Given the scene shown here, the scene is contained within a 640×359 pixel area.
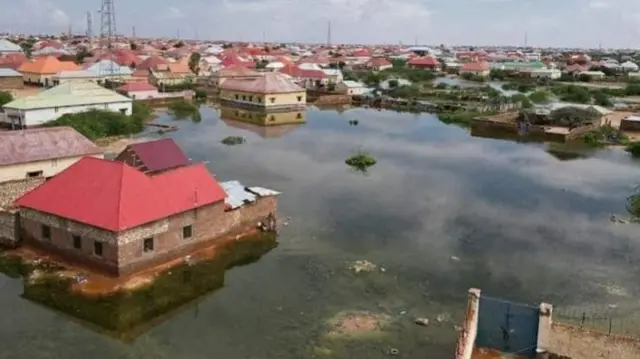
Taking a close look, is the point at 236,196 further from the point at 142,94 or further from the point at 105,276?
the point at 142,94

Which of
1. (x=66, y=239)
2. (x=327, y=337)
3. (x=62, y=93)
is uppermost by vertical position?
(x=62, y=93)

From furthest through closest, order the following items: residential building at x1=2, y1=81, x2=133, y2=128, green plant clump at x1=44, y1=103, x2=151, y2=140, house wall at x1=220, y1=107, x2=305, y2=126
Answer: house wall at x1=220, y1=107, x2=305, y2=126 → residential building at x1=2, y1=81, x2=133, y2=128 → green plant clump at x1=44, y1=103, x2=151, y2=140

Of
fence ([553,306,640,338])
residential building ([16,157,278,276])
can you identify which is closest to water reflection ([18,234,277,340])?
residential building ([16,157,278,276])

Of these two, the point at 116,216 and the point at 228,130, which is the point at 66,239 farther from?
the point at 228,130

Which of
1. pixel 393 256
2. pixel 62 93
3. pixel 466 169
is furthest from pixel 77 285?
pixel 62 93

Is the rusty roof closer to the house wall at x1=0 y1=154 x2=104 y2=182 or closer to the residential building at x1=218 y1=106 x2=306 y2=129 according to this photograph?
the house wall at x1=0 y1=154 x2=104 y2=182

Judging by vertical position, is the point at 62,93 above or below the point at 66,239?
above

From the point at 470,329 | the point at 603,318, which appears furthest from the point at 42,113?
the point at 603,318
